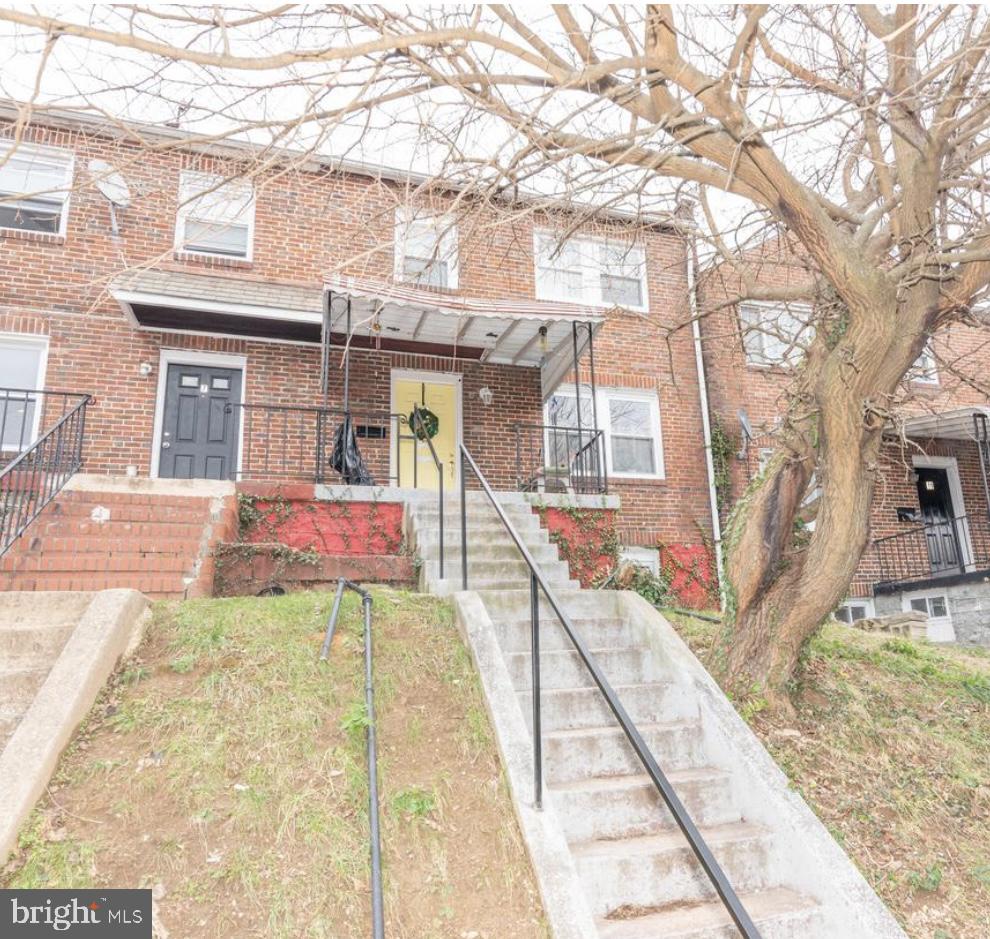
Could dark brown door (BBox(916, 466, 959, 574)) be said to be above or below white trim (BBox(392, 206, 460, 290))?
below

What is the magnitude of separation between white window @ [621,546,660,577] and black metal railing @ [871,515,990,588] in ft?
14.2

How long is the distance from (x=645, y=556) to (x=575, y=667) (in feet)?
21.3

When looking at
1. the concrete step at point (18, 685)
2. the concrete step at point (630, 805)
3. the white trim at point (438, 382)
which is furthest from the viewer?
the white trim at point (438, 382)

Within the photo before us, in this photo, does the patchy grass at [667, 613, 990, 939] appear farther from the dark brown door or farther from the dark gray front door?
the dark brown door

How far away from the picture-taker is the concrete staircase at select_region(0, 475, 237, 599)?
560cm

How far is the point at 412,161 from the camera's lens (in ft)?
16.1

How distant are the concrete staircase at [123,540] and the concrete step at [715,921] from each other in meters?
4.30

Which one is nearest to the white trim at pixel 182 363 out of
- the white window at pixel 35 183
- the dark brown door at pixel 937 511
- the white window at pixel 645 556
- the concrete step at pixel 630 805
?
the white window at pixel 35 183

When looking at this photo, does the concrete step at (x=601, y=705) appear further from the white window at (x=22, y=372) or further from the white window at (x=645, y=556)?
the white window at (x=22, y=372)

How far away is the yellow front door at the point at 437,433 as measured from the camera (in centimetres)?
1014

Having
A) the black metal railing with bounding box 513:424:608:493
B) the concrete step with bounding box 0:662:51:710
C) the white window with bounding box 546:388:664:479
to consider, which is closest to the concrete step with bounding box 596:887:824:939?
the concrete step with bounding box 0:662:51:710

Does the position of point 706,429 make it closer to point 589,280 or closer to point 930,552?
point 589,280

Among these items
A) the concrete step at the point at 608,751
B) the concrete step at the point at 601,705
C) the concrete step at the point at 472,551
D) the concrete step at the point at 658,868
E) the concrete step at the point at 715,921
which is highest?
the concrete step at the point at 472,551

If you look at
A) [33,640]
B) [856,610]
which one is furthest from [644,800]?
[856,610]
